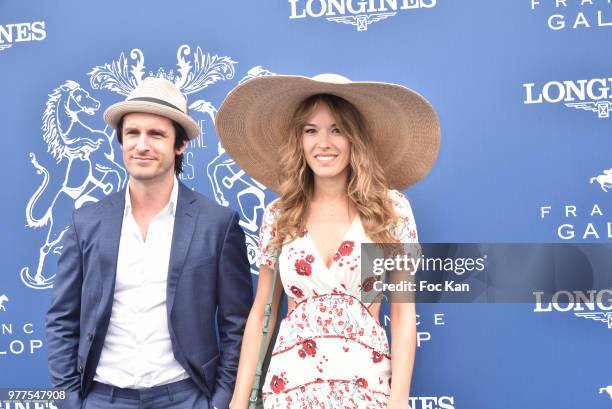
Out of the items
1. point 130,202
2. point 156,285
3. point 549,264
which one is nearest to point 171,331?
point 156,285

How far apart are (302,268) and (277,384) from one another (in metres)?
0.39

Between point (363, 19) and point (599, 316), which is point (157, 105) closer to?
point (363, 19)

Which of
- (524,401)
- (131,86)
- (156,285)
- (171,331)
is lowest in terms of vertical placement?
(524,401)

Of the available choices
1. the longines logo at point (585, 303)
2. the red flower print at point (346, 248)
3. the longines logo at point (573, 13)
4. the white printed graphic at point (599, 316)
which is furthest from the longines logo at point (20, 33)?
the white printed graphic at point (599, 316)

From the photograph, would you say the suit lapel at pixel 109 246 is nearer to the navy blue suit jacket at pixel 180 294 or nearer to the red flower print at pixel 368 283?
the navy blue suit jacket at pixel 180 294

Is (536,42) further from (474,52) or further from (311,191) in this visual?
→ (311,191)

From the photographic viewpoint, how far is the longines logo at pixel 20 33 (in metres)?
3.32

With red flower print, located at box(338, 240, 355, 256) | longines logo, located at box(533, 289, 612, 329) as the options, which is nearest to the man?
red flower print, located at box(338, 240, 355, 256)

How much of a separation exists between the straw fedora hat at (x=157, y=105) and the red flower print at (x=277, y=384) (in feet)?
3.15

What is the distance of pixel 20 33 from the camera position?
3.34m

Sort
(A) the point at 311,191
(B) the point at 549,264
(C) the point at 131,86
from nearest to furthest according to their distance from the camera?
(A) the point at 311,191, (B) the point at 549,264, (C) the point at 131,86

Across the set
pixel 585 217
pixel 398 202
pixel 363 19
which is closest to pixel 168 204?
pixel 398 202

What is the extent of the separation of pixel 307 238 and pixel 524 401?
1.28 meters

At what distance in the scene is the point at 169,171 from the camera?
2545mm
